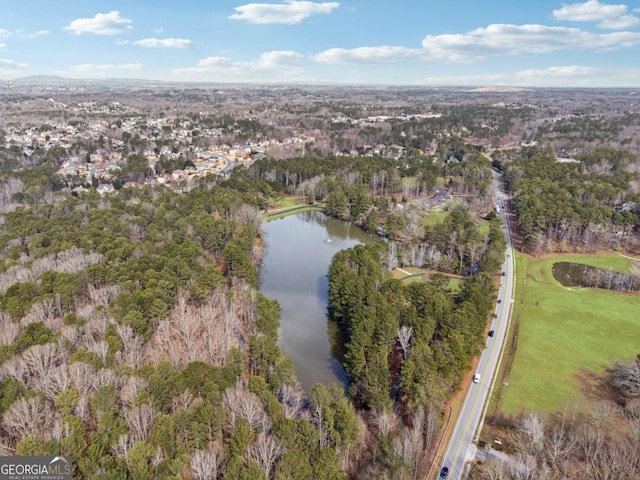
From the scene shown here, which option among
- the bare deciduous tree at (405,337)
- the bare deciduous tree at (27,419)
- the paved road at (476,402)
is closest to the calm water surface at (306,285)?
the bare deciduous tree at (405,337)

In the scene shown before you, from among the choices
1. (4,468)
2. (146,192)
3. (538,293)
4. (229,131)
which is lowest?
(538,293)

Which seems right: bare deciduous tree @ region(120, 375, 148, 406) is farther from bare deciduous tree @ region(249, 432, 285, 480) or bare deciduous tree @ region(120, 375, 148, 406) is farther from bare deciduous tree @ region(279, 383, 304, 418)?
bare deciduous tree @ region(279, 383, 304, 418)

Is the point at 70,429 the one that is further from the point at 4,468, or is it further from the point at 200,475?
the point at 200,475

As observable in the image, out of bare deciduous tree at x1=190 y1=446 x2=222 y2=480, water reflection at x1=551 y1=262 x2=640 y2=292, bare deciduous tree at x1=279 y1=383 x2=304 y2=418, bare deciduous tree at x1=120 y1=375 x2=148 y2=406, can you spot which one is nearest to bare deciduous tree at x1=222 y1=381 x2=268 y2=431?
bare deciduous tree at x1=279 y1=383 x2=304 y2=418

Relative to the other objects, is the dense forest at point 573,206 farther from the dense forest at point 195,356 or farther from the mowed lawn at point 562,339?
the dense forest at point 195,356

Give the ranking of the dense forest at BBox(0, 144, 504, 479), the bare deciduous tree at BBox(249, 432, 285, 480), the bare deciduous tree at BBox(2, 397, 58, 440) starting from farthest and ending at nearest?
the bare deciduous tree at BBox(2, 397, 58, 440) → the dense forest at BBox(0, 144, 504, 479) → the bare deciduous tree at BBox(249, 432, 285, 480)

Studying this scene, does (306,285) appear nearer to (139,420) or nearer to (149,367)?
(149,367)

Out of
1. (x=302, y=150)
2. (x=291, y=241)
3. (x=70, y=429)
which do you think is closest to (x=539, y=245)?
(x=291, y=241)
